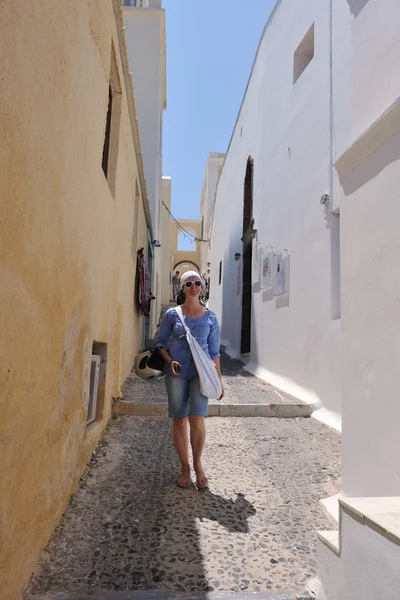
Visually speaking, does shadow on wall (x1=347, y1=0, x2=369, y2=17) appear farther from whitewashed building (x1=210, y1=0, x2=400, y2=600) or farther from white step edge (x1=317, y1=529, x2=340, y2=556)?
white step edge (x1=317, y1=529, x2=340, y2=556)

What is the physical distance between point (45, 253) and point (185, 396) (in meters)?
1.52

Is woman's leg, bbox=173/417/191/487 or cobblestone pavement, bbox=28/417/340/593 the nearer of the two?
cobblestone pavement, bbox=28/417/340/593

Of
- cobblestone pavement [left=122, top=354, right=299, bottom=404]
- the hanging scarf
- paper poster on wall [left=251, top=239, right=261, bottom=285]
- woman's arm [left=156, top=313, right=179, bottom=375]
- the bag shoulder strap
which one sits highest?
paper poster on wall [left=251, top=239, right=261, bottom=285]

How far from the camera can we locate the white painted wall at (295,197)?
5141 millimetres

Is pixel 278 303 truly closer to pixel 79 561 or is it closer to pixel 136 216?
pixel 136 216

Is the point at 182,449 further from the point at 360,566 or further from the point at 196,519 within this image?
the point at 360,566

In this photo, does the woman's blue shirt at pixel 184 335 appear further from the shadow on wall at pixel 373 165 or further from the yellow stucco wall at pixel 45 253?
the shadow on wall at pixel 373 165

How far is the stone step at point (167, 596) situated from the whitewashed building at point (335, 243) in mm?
169

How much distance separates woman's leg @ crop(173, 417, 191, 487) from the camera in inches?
119

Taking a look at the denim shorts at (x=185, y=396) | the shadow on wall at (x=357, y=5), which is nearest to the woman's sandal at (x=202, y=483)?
the denim shorts at (x=185, y=396)

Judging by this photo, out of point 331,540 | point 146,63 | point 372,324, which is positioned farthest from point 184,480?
point 146,63

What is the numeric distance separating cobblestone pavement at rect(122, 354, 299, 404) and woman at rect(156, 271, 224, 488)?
1.84 m

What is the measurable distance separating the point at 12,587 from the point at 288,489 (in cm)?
187

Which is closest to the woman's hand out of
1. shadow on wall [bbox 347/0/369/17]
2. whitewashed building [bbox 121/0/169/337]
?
shadow on wall [bbox 347/0/369/17]
